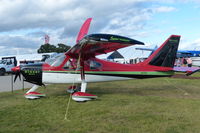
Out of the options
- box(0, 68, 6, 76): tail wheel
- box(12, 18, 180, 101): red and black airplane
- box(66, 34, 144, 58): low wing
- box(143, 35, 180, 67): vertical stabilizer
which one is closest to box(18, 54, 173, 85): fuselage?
box(12, 18, 180, 101): red and black airplane

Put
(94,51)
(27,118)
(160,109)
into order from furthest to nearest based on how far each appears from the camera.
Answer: (94,51), (160,109), (27,118)

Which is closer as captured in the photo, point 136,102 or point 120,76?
point 136,102

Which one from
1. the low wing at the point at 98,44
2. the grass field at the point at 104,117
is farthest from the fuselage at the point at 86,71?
the grass field at the point at 104,117

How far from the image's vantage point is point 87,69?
8.73 m

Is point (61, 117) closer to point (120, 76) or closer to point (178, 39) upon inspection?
point (120, 76)

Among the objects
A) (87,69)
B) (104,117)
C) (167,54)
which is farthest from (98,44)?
(167,54)

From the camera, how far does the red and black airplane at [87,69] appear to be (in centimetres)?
792

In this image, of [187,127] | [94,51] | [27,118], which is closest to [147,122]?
[187,127]

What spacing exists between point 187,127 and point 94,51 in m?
4.42

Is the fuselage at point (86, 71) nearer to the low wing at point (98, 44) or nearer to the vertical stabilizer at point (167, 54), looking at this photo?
the vertical stabilizer at point (167, 54)

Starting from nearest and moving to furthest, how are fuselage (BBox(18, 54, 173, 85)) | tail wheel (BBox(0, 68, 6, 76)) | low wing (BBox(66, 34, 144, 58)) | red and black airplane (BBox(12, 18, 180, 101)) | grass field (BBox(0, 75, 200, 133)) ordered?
grass field (BBox(0, 75, 200, 133)) → low wing (BBox(66, 34, 144, 58)) → red and black airplane (BBox(12, 18, 180, 101)) → fuselage (BBox(18, 54, 173, 85)) → tail wheel (BBox(0, 68, 6, 76))

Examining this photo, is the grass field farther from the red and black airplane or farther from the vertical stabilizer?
the vertical stabilizer

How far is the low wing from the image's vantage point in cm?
571

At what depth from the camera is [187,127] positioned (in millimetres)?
4590
